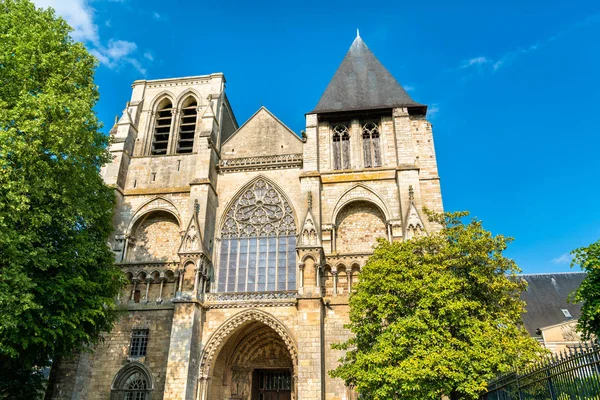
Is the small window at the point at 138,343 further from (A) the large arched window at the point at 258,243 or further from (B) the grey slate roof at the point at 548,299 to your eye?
(B) the grey slate roof at the point at 548,299

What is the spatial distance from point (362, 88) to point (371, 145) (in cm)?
318

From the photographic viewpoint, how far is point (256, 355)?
16328mm

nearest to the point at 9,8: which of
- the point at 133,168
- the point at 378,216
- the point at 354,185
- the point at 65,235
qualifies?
the point at 65,235

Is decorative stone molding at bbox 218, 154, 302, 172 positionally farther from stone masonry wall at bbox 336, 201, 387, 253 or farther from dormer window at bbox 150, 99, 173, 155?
dormer window at bbox 150, 99, 173, 155

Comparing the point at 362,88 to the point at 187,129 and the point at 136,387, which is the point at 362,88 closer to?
the point at 187,129

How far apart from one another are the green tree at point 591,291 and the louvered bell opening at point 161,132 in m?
16.9

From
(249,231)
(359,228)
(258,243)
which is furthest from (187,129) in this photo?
(359,228)

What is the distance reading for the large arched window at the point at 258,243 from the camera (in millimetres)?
16656

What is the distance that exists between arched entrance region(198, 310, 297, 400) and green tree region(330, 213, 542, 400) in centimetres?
453

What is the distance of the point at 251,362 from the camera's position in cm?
1627

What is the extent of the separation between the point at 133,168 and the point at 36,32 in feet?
27.7

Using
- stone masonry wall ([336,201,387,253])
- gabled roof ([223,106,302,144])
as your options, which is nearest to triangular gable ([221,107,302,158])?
gabled roof ([223,106,302,144])

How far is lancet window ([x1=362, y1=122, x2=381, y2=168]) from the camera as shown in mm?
18328

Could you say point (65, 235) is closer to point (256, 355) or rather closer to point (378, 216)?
point (256, 355)
